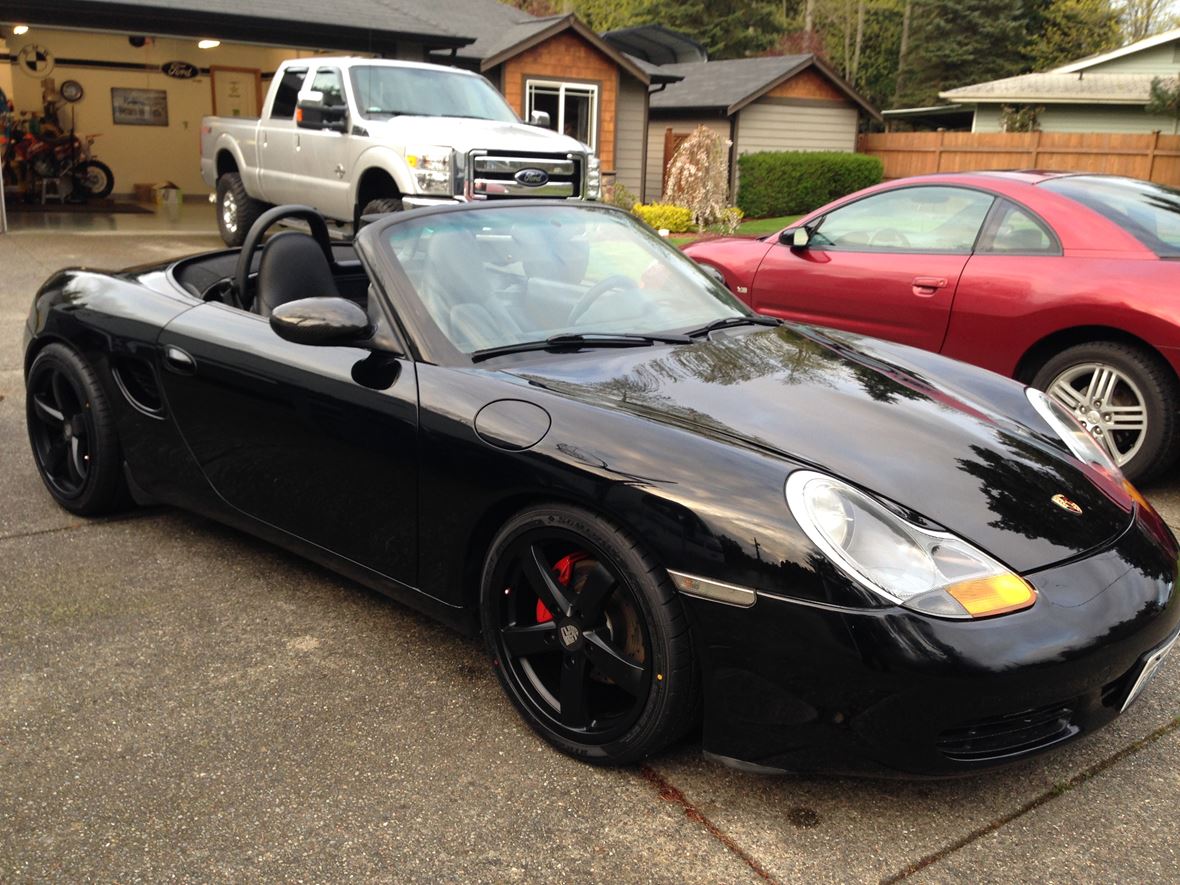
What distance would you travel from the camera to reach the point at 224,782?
2.56 metres

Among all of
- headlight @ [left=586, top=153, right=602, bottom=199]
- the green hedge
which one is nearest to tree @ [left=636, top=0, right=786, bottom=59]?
the green hedge

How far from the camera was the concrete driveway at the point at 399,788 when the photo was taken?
2.29 meters

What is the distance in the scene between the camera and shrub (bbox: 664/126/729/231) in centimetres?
1866

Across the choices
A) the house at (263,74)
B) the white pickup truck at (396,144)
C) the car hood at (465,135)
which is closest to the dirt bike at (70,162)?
the house at (263,74)

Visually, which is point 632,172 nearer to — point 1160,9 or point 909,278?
point 909,278

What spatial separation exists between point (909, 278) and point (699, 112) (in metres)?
19.7

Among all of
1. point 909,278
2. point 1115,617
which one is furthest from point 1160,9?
point 1115,617

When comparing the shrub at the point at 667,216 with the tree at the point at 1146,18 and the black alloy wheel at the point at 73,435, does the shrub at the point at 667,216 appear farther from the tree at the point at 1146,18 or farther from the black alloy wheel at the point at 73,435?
the tree at the point at 1146,18

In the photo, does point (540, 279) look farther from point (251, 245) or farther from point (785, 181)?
point (785, 181)

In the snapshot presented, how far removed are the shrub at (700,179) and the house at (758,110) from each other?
12.2 feet

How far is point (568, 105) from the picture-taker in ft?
67.6

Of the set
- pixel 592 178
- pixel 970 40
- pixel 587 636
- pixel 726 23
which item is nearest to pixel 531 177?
pixel 592 178

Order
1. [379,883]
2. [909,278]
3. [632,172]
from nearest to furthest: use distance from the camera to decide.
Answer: [379,883] → [909,278] → [632,172]

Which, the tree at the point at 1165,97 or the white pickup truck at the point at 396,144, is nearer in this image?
the white pickup truck at the point at 396,144
